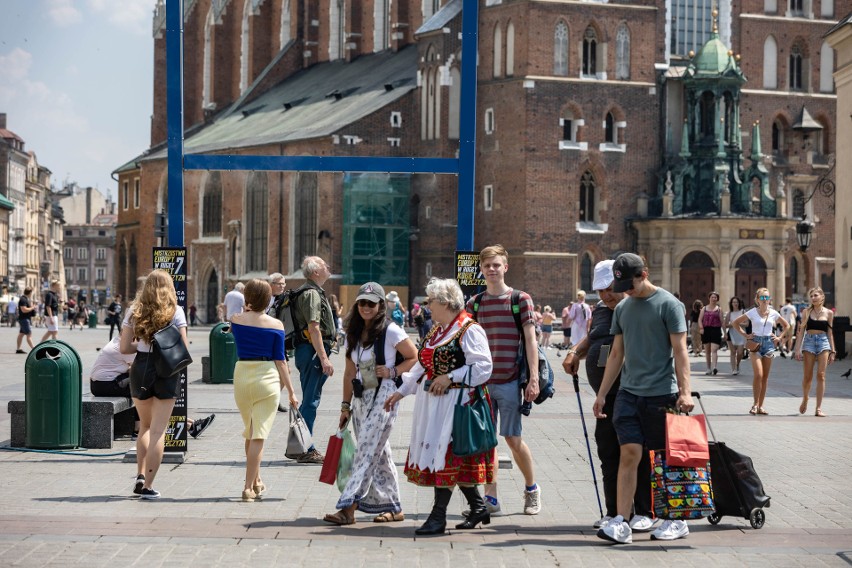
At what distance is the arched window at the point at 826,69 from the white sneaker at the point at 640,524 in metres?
50.1

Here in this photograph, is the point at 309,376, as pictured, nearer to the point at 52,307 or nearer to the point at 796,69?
the point at 52,307

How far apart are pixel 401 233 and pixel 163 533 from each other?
49.9m

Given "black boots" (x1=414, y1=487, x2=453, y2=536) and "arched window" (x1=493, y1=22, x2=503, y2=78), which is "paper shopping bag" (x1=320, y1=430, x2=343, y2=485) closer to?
"black boots" (x1=414, y1=487, x2=453, y2=536)

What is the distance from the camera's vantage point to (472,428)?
8.91 metres

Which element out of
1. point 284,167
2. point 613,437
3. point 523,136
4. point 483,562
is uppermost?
point 523,136

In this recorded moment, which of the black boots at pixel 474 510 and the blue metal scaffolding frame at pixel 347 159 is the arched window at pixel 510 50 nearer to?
the blue metal scaffolding frame at pixel 347 159

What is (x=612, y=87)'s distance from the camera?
5400 cm

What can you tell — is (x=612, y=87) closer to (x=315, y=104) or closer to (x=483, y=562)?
(x=315, y=104)

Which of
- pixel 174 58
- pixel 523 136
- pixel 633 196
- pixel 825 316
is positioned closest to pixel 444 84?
pixel 523 136

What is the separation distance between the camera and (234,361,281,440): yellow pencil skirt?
10.1 metres

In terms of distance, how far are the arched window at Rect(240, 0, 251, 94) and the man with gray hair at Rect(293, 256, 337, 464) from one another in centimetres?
6682

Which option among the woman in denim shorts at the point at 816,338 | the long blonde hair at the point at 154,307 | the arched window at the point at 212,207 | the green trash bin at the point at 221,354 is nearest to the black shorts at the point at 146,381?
the long blonde hair at the point at 154,307

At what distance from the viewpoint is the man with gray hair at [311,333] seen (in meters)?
12.0

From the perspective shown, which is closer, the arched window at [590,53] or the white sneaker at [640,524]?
the white sneaker at [640,524]
